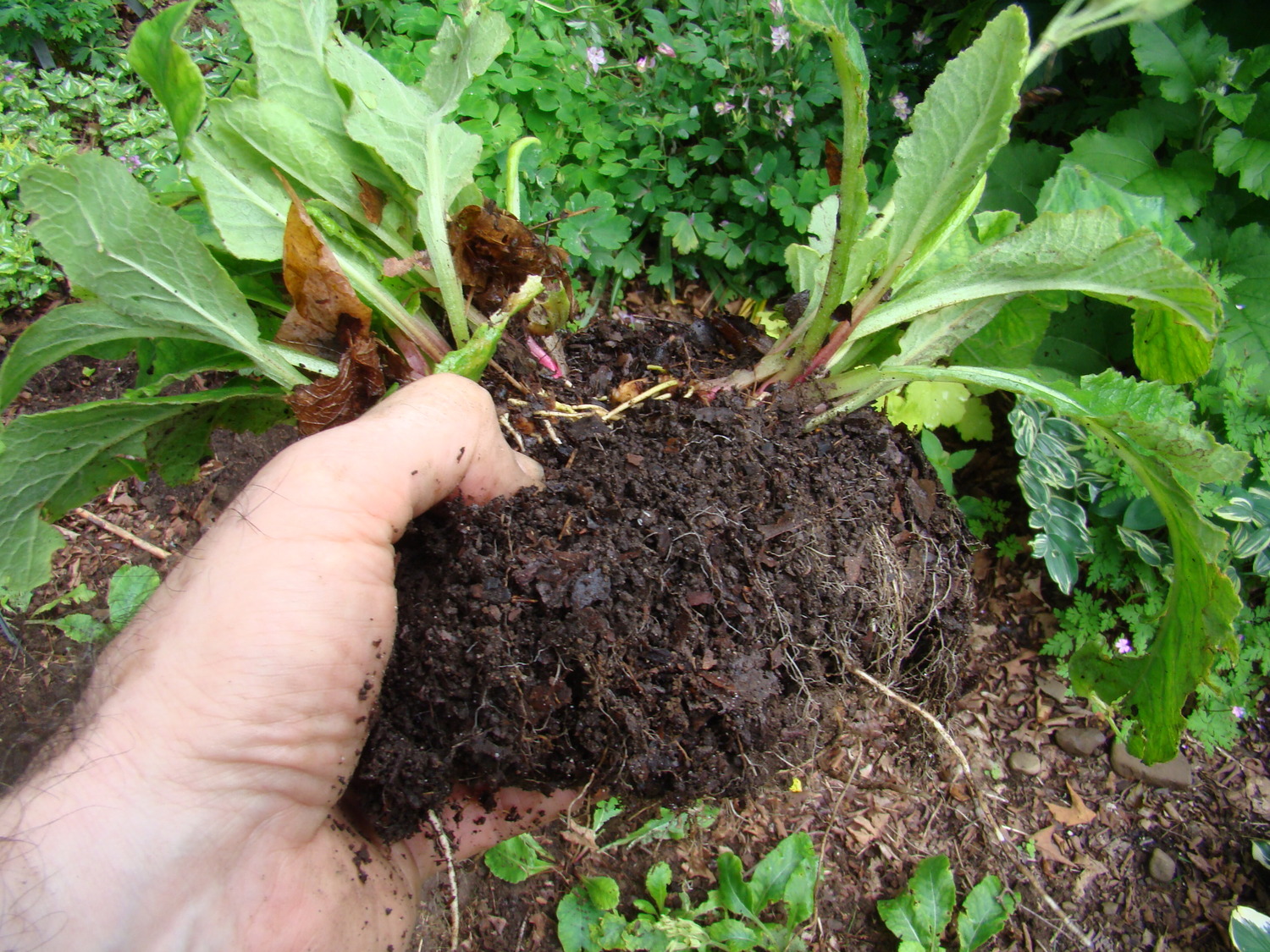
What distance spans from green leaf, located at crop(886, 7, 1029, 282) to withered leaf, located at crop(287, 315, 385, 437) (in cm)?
121

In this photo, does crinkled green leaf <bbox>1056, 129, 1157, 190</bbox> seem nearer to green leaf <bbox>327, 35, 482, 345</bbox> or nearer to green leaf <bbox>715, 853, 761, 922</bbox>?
green leaf <bbox>327, 35, 482, 345</bbox>

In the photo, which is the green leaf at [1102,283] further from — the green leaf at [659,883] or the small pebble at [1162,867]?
the small pebble at [1162,867]

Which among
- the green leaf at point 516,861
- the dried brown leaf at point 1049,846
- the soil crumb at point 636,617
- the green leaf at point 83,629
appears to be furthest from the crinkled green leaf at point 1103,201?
the green leaf at point 83,629

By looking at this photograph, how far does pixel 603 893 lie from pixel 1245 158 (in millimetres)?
3075

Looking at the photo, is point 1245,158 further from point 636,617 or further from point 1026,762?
point 636,617

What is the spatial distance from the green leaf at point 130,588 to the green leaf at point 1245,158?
3463 millimetres

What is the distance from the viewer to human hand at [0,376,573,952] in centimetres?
117

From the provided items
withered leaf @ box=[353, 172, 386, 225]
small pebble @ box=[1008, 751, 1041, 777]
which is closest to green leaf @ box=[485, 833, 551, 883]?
small pebble @ box=[1008, 751, 1041, 777]

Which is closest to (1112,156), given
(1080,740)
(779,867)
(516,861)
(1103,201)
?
(1103,201)

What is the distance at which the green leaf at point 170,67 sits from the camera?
1202 mm

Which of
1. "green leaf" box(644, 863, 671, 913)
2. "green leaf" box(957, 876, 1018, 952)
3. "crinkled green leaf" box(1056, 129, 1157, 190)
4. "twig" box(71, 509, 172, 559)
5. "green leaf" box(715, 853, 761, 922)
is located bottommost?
"green leaf" box(644, 863, 671, 913)

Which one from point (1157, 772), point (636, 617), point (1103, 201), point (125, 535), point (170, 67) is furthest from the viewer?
point (1157, 772)

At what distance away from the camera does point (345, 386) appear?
1.51 m

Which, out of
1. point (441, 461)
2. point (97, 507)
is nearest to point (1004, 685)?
point (441, 461)
